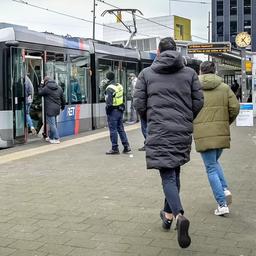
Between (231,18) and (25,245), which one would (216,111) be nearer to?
(25,245)

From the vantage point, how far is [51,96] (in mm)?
13508

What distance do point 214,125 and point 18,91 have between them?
7.71 meters

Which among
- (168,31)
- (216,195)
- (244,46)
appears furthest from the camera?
(168,31)

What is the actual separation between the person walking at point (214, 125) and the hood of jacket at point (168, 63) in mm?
1155

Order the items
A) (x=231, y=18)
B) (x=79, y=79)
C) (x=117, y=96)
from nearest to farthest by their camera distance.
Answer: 1. (x=117, y=96)
2. (x=79, y=79)
3. (x=231, y=18)

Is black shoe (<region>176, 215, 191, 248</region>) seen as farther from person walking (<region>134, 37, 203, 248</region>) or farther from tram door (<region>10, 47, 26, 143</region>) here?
tram door (<region>10, 47, 26, 143</region>)

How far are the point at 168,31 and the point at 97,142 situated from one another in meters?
62.5

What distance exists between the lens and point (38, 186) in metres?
8.11

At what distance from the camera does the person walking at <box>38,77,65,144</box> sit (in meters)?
13.4

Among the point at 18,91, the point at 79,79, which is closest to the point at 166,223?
the point at 18,91

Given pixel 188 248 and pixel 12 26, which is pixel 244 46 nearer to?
pixel 12 26

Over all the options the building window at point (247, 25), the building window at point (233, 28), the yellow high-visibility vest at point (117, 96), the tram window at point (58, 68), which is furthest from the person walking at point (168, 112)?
the building window at point (233, 28)

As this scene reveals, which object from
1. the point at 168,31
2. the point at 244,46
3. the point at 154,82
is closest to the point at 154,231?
the point at 154,82

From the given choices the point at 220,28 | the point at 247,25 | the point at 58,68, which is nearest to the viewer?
the point at 58,68
